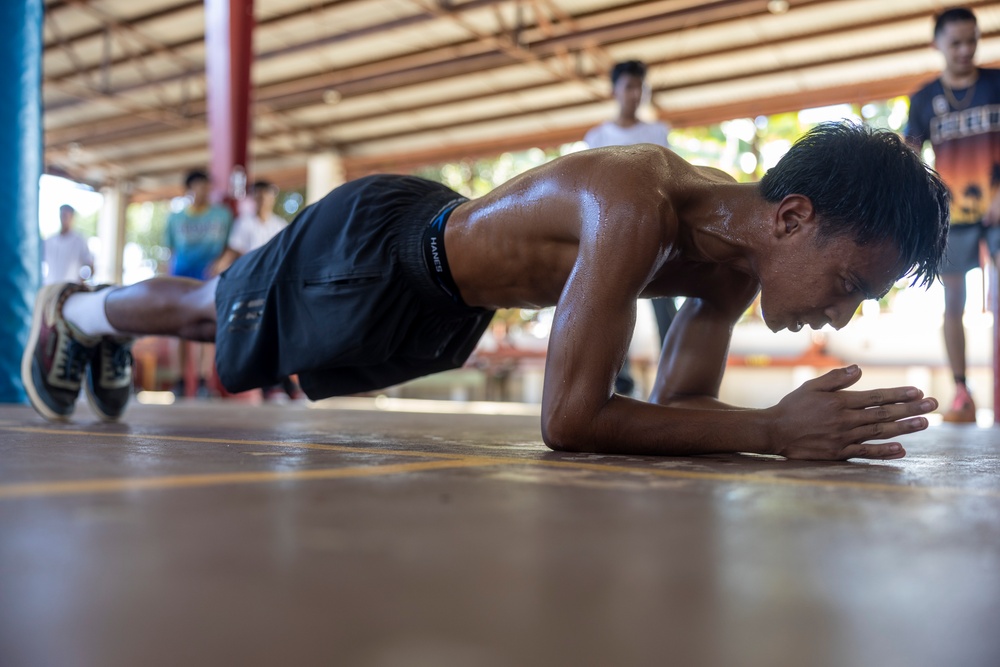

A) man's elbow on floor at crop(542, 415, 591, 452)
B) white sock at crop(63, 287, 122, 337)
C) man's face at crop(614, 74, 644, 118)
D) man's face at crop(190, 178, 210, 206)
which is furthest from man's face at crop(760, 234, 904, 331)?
man's face at crop(190, 178, 210, 206)

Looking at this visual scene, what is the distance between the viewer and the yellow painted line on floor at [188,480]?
95 cm

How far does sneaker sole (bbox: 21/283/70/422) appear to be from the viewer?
2.31 metres

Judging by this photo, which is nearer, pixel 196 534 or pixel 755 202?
pixel 196 534

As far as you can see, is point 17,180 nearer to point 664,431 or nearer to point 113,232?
point 664,431

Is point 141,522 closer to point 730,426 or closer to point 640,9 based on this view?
point 730,426

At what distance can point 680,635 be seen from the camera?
55cm

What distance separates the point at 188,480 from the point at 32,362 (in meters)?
1.54

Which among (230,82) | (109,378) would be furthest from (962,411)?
(230,82)

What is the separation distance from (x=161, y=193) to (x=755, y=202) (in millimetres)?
15955

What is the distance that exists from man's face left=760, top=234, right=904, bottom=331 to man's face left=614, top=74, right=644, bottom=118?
2.97 m

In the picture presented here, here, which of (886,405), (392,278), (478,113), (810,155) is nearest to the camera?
(886,405)

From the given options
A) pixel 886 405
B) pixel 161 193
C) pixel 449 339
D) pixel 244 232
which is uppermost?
pixel 161 193

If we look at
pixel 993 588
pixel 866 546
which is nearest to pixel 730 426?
pixel 866 546

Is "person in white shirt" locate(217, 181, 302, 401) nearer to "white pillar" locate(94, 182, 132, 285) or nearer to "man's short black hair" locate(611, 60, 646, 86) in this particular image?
"man's short black hair" locate(611, 60, 646, 86)
